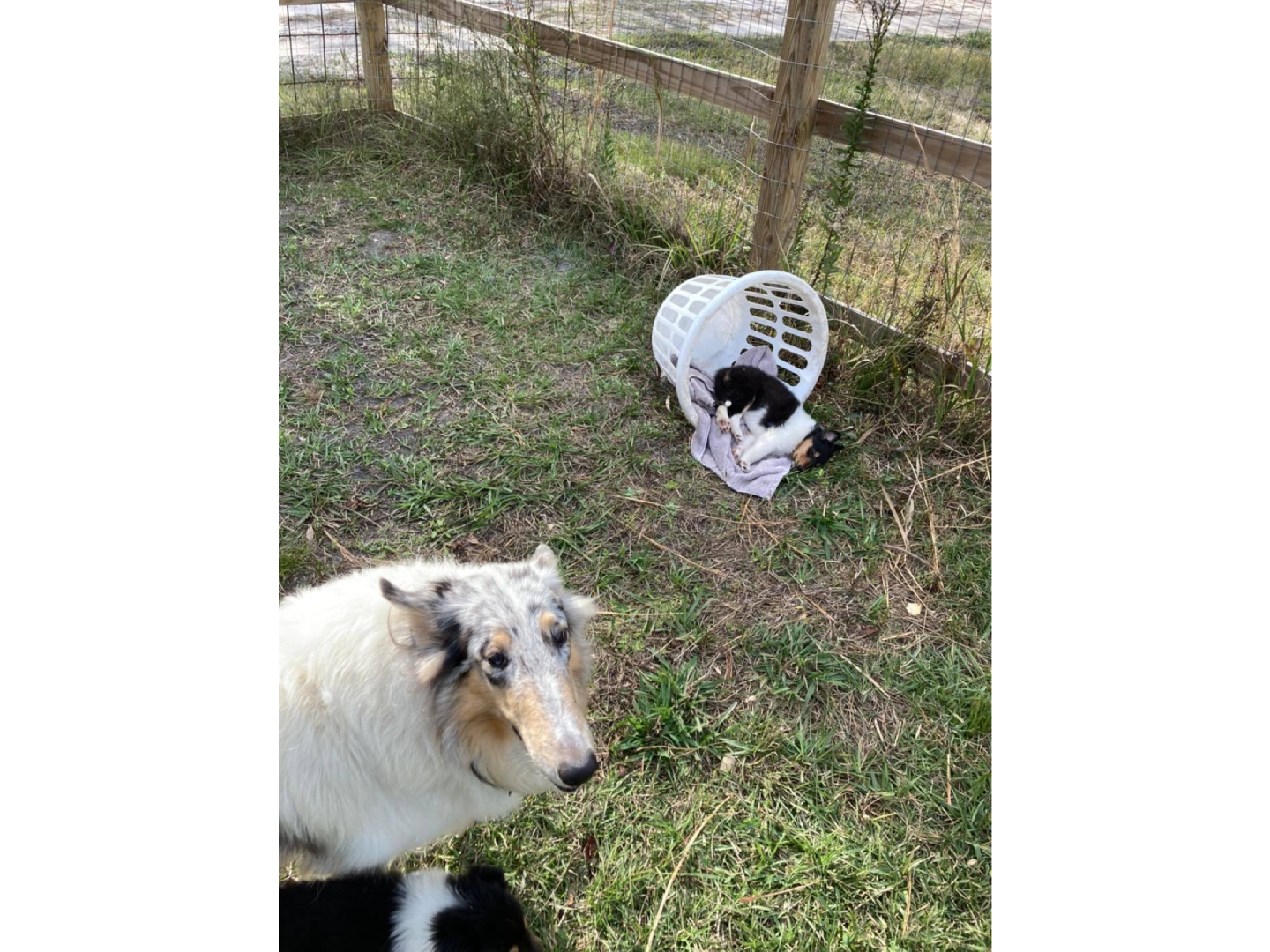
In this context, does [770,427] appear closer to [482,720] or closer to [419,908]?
[482,720]

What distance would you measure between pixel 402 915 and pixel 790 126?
160 inches

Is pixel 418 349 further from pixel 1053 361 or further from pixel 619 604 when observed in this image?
pixel 1053 361

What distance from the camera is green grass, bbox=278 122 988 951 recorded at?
2545mm

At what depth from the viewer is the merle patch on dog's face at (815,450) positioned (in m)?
4.07

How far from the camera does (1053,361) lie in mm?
1165

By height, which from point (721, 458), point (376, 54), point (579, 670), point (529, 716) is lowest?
point (721, 458)

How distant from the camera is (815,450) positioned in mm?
4078

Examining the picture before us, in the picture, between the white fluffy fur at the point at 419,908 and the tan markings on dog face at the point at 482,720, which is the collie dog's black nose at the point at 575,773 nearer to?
the tan markings on dog face at the point at 482,720

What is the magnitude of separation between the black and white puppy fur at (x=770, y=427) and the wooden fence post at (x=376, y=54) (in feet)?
14.7

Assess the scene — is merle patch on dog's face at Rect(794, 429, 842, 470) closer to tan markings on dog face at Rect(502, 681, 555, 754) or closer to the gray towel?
the gray towel

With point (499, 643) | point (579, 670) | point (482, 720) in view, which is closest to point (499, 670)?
point (499, 643)
